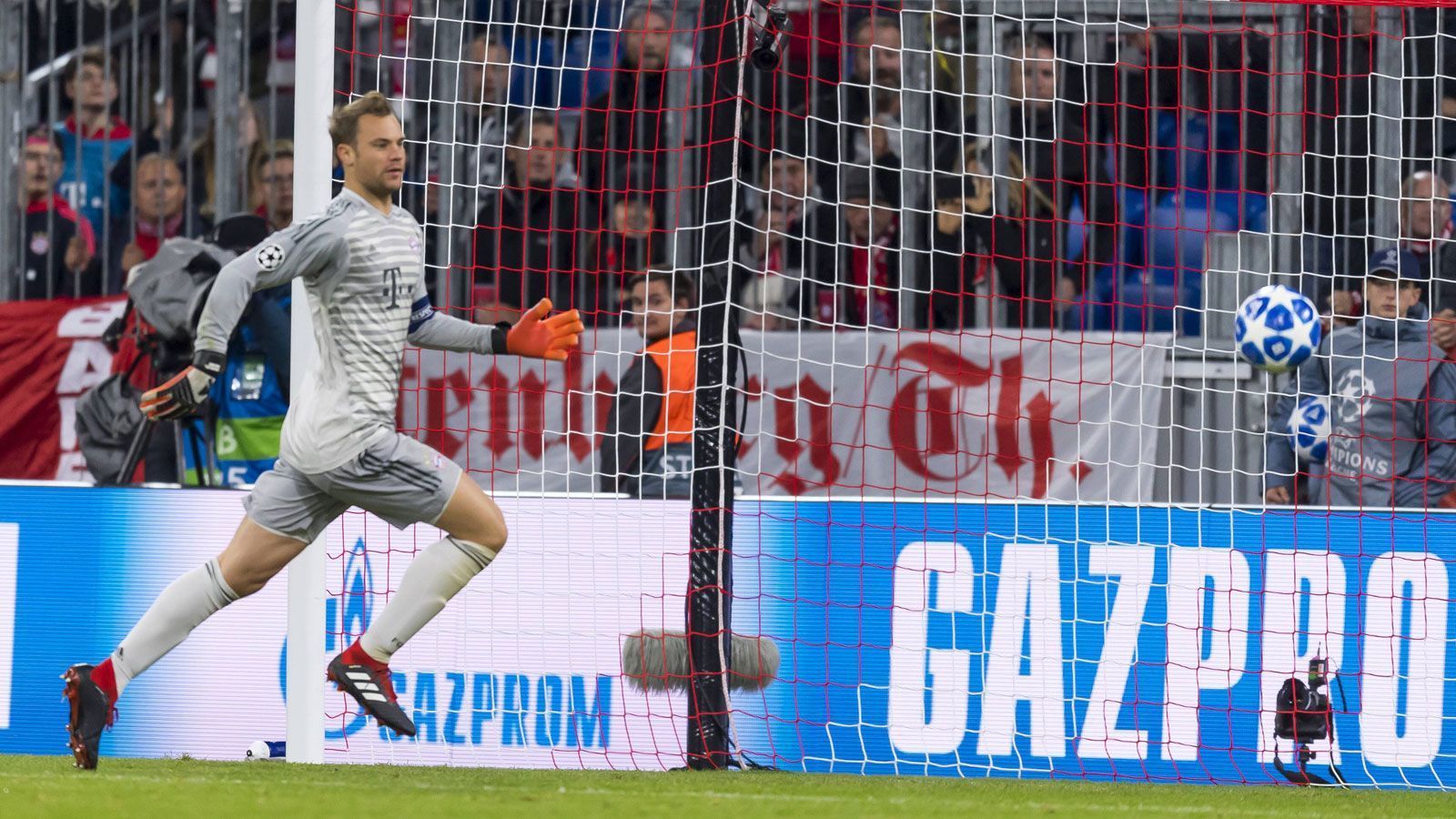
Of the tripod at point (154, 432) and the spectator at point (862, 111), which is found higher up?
the spectator at point (862, 111)

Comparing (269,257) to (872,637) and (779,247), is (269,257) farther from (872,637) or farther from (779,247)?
(779,247)

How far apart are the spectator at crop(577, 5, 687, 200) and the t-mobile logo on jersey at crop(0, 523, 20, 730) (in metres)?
3.19

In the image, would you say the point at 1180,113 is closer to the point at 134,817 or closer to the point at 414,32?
the point at 414,32

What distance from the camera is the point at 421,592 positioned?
5.86 m

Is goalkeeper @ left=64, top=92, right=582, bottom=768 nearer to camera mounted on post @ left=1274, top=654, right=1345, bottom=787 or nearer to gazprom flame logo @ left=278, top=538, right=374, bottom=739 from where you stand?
gazprom flame logo @ left=278, top=538, right=374, bottom=739

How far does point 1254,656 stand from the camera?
7.48m

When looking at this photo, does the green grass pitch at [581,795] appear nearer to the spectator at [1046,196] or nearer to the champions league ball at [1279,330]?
the champions league ball at [1279,330]

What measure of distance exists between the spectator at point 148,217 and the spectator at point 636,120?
6.61 feet

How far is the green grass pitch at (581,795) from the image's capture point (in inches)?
201

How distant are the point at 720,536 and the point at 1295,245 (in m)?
3.66

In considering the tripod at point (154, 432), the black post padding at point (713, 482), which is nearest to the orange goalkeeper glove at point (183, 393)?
the black post padding at point (713, 482)

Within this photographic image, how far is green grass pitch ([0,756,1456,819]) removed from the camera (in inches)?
201

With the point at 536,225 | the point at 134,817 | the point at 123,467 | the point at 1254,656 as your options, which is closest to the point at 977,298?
the point at 536,225

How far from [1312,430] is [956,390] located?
1624 mm
